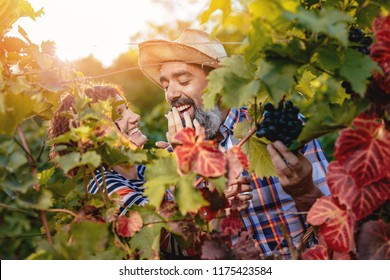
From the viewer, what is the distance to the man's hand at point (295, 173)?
5.20ft

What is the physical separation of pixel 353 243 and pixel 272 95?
41cm

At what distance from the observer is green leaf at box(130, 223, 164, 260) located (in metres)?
1.43

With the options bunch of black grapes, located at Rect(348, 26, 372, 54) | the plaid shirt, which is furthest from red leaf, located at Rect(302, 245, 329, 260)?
the plaid shirt

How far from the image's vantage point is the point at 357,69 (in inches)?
48.5

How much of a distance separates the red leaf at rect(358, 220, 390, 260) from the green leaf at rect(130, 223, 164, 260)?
0.52m

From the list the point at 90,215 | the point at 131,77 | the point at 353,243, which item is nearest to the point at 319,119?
the point at 353,243

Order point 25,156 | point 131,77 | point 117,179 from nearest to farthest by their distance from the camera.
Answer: point 25,156 → point 117,179 → point 131,77

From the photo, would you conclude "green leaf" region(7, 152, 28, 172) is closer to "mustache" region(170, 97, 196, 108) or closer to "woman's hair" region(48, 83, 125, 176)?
"woman's hair" region(48, 83, 125, 176)

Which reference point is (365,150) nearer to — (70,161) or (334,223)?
(334,223)

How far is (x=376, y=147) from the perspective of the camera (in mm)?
1235

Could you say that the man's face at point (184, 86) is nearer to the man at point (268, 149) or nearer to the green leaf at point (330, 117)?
the man at point (268, 149)

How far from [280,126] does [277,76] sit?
1.04 feet

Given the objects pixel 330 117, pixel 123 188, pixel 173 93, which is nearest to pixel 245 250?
pixel 330 117
